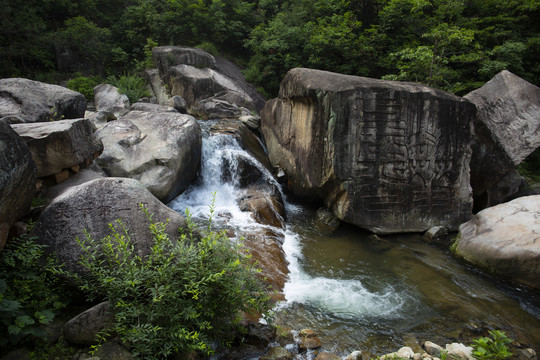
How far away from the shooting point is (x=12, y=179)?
3371 millimetres

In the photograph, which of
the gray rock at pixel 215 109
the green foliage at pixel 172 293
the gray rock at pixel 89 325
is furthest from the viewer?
the gray rock at pixel 215 109

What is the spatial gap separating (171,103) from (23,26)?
633 centimetres

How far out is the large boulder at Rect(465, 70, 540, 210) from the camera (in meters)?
8.34

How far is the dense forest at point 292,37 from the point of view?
10.9m

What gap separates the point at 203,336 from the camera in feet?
10.1

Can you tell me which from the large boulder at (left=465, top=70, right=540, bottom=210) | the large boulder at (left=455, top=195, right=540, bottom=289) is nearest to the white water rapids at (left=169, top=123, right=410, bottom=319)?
the large boulder at (left=455, top=195, right=540, bottom=289)

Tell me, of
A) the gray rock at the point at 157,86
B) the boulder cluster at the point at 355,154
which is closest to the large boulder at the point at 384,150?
the boulder cluster at the point at 355,154

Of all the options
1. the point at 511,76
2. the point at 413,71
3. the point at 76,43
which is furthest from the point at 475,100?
the point at 76,43

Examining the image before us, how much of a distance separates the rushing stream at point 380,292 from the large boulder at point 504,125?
10.5ft

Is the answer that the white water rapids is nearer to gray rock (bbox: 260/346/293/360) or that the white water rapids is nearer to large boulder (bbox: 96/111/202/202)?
large boulder (bbox: 96/111/202/202)

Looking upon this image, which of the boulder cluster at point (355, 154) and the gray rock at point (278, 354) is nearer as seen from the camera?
the gray rock at point (278, 354)

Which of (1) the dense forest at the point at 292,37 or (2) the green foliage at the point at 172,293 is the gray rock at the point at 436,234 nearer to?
(1) the dense forest at the point at 292,37

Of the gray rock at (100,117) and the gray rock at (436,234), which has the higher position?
the gray rock at (100,117)

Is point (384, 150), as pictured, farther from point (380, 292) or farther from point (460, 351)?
point (460, 351)
